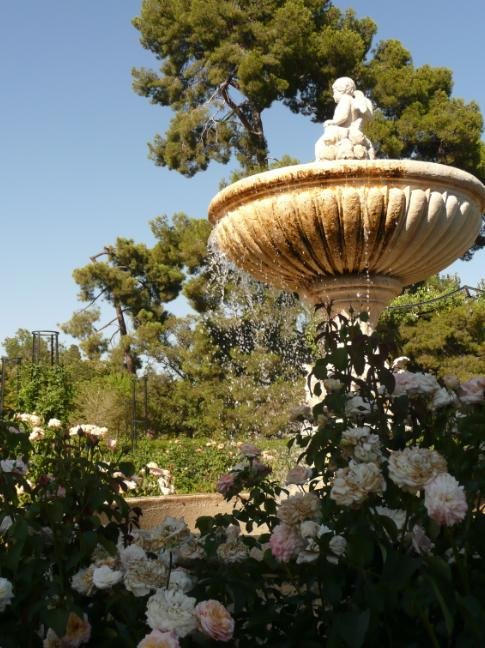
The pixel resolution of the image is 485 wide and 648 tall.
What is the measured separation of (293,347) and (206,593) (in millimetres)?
12638

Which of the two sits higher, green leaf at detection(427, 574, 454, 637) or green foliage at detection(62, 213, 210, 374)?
green foliage at detection(62, 213, 210, 374)

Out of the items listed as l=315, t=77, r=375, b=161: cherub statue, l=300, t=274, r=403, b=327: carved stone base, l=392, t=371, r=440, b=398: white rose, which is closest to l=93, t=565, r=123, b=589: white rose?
l=392, t=371, r=440, b=398: white rose

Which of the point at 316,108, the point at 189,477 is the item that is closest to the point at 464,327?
the point at 316,108

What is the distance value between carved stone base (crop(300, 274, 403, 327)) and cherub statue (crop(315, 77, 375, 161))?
3.18 ft

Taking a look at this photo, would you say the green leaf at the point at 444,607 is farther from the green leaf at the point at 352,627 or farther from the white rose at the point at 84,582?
the white rose at the point at 84,582

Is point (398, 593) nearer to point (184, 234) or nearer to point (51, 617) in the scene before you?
point (51, 617)

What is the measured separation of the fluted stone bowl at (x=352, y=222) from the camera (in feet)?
15.9

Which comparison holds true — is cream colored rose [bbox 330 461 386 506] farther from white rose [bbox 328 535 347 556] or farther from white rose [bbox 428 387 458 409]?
white rose [bbox 428 387 458 409]

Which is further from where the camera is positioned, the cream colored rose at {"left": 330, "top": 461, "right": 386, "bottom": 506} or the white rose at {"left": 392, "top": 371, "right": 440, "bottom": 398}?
the white rose at {"left": 392, "top": 371, "right": 440, "bottom": 398}

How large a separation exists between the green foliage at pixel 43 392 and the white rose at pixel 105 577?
25.3 ft

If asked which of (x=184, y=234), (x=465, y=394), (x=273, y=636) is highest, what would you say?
(x=184, y=234)

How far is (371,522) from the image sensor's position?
51.0 inches

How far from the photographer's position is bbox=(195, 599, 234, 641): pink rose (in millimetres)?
1193

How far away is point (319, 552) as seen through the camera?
1341mm
